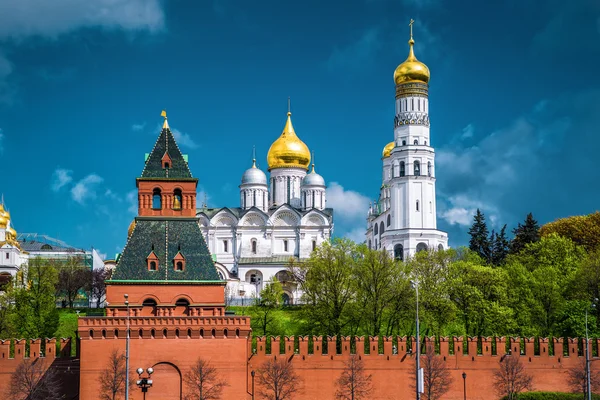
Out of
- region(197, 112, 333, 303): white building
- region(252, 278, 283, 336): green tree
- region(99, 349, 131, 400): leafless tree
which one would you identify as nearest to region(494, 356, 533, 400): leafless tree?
region(99, 349, 131, 400): leafless tree

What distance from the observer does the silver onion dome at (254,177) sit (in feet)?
342

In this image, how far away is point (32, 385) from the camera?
152 feet

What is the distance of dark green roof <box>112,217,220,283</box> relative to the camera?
152 feet

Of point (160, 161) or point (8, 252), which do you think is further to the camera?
point (8, 252)

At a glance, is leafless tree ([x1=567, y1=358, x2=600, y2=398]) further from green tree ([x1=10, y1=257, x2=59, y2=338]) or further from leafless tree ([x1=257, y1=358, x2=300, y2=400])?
green tree ([x1=10, y1=257, x2=59, y2=338])

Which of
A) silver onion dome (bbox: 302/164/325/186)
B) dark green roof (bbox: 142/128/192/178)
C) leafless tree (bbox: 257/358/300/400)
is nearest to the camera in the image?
leafless tree (bbox: 257/358/300/400)

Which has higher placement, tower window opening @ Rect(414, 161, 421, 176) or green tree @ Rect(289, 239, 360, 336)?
tower window opening @ Rect(414, 161, 421, 176)

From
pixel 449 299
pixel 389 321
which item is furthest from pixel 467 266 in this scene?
pixel 389 321

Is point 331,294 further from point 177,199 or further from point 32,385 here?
point 32,385

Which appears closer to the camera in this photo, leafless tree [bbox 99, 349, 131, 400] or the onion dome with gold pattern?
leafless tree [bbox 99, 349, 131, 400]

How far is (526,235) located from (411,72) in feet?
68.7

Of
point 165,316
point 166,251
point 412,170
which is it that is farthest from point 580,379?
point 412,170

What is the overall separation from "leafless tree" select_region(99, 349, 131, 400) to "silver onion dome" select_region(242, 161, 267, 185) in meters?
60.2

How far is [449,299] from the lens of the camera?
6303 centimetres
